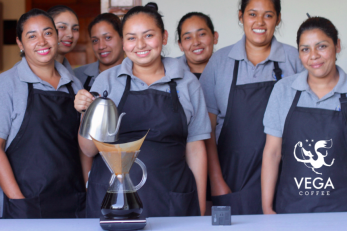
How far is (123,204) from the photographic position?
4.14 ft

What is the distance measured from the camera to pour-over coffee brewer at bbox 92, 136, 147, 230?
1.25 m

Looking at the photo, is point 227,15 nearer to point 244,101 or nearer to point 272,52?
point 272,52

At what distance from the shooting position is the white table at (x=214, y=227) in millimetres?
1273

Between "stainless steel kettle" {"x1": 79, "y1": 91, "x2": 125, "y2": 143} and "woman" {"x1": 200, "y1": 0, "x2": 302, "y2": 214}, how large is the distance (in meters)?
0.88

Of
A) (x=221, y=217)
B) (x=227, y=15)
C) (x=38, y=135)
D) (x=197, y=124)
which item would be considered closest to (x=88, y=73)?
(x=38, y=135)

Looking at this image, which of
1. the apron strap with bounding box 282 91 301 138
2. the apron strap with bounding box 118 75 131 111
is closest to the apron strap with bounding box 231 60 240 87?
the apron strap with bounding box 282 91 301 138

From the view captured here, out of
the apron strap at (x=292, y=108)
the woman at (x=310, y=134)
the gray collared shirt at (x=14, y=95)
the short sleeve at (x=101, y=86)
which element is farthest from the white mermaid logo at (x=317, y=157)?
the gray collared shirt at (x=14, y=95)

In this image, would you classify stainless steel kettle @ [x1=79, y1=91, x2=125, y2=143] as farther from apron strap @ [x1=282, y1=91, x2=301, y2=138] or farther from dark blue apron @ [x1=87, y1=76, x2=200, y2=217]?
apron strap @ [x1=282, y1=91, x2=301, y2=138]

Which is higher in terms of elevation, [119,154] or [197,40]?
[197,40]

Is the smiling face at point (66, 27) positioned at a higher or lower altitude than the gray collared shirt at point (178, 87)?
higher

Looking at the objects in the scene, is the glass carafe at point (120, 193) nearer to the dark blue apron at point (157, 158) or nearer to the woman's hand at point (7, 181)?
the dark blue apron at point (157, 158)

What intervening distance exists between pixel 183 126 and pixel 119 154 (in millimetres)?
669

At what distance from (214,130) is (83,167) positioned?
0.78 metres

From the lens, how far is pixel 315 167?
6.29 ft
